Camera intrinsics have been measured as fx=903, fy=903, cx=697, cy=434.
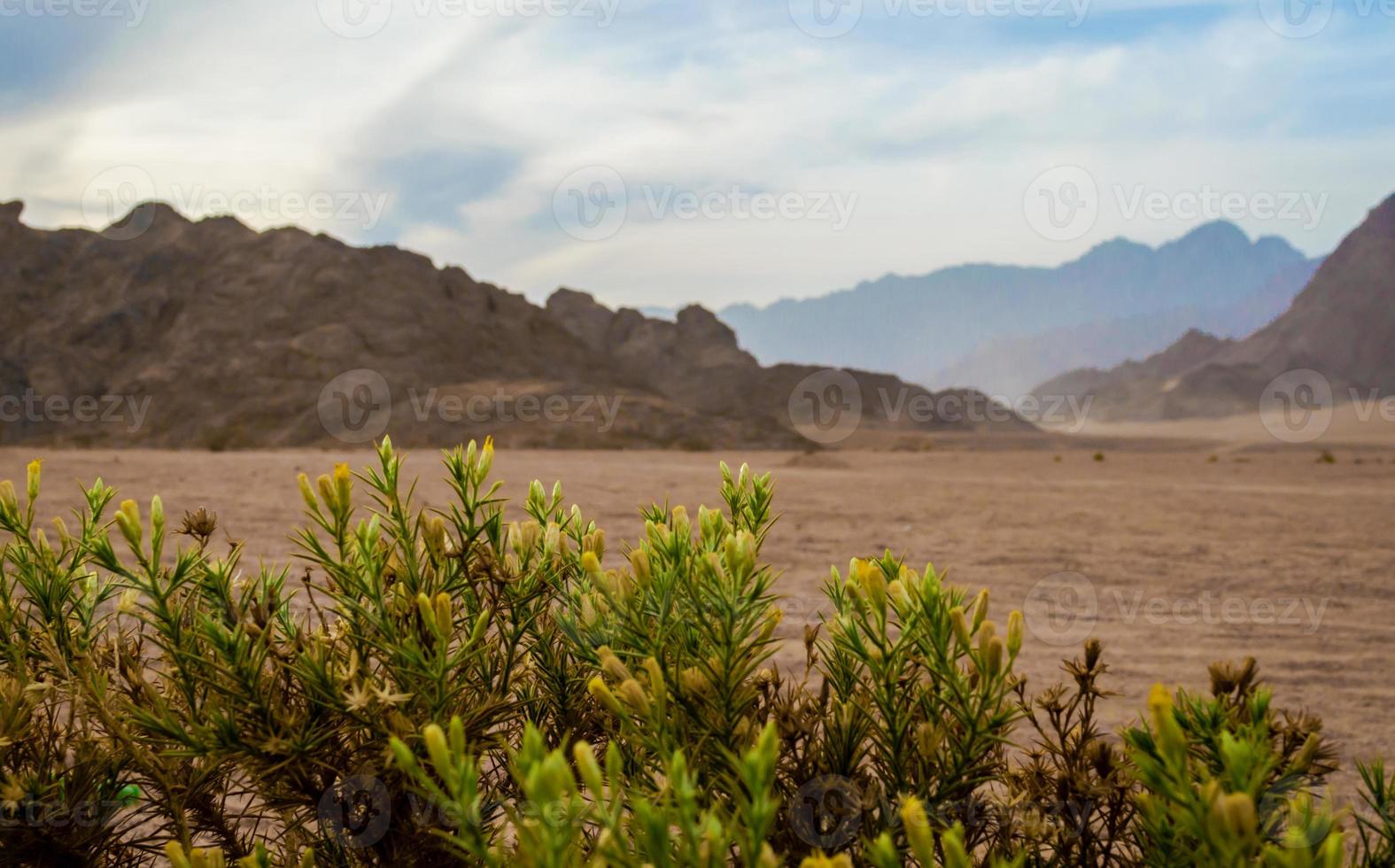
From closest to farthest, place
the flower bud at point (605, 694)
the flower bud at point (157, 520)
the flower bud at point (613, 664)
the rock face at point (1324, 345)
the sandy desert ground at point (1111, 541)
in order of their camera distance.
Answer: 1. the flower bud at point (605, 694)
2. the flower bud at point (613, 664)
3. the flower bud at point (157, 520)
4. the sandy desert ground at point (1111, 541)
5. the rock face at point (1324, 345)

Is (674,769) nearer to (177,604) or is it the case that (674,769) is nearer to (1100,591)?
(177,604)

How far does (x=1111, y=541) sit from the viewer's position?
12.0 m

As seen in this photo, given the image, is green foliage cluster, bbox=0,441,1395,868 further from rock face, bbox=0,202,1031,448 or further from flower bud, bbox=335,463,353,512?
rock face, bbox=0,202,1031,448

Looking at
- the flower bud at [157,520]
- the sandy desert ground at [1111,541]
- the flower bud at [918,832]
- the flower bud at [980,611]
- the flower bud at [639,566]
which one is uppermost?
the flower bud at [157,520]

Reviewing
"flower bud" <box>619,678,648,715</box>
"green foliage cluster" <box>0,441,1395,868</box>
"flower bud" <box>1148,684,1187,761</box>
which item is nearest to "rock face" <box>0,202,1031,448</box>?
"green foliage cluster" <box>0,441,1395,868</box>

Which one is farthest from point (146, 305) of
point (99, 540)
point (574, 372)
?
point (99, 540)

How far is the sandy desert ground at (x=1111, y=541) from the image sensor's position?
268 inches

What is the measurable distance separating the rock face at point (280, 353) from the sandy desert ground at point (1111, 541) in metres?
17.0

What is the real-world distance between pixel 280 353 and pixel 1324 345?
105 meters

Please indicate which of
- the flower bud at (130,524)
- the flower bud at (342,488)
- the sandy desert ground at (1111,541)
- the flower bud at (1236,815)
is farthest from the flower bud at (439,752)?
the sandy desert ground at (1111,541)

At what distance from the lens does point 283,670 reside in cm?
163

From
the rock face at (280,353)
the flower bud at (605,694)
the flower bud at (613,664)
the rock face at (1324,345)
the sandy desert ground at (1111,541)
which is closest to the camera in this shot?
Result: the flower bud at (605,694)

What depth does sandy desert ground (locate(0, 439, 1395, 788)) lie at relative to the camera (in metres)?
6.81

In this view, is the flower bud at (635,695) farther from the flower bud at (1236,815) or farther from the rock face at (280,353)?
the rock face at (280,353)
